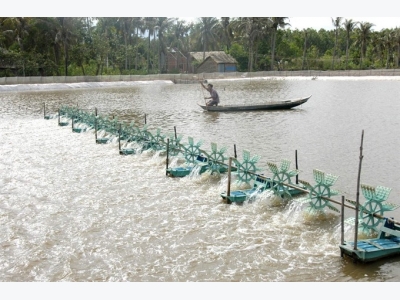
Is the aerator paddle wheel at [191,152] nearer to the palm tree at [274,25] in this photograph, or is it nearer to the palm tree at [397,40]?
the palm tree at [397,40]

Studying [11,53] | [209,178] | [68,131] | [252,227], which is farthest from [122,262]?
[11,53]

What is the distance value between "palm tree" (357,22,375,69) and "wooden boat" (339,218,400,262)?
7963cm

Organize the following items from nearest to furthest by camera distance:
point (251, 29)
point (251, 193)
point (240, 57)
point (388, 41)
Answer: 1. point (251, 193)
2. point (388, 41)
3. point (251, 29)
4. point (240, 57)

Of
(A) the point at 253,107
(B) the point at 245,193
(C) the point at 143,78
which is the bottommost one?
(B) the point at 245,193

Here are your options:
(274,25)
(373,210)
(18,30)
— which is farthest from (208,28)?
(373,210)

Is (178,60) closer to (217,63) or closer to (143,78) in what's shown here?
(217,63)

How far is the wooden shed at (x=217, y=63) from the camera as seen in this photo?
90.1m

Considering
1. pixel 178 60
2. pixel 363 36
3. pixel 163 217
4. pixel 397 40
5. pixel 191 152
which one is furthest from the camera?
pixel 178 60

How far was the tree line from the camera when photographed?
6744 centimetres

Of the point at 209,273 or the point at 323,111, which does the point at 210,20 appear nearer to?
the point at 323,111

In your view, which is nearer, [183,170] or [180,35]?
[183,170]

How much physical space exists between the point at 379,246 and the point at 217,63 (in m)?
82.6

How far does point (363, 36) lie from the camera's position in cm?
8438

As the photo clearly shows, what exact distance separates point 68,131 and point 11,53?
140 ft
